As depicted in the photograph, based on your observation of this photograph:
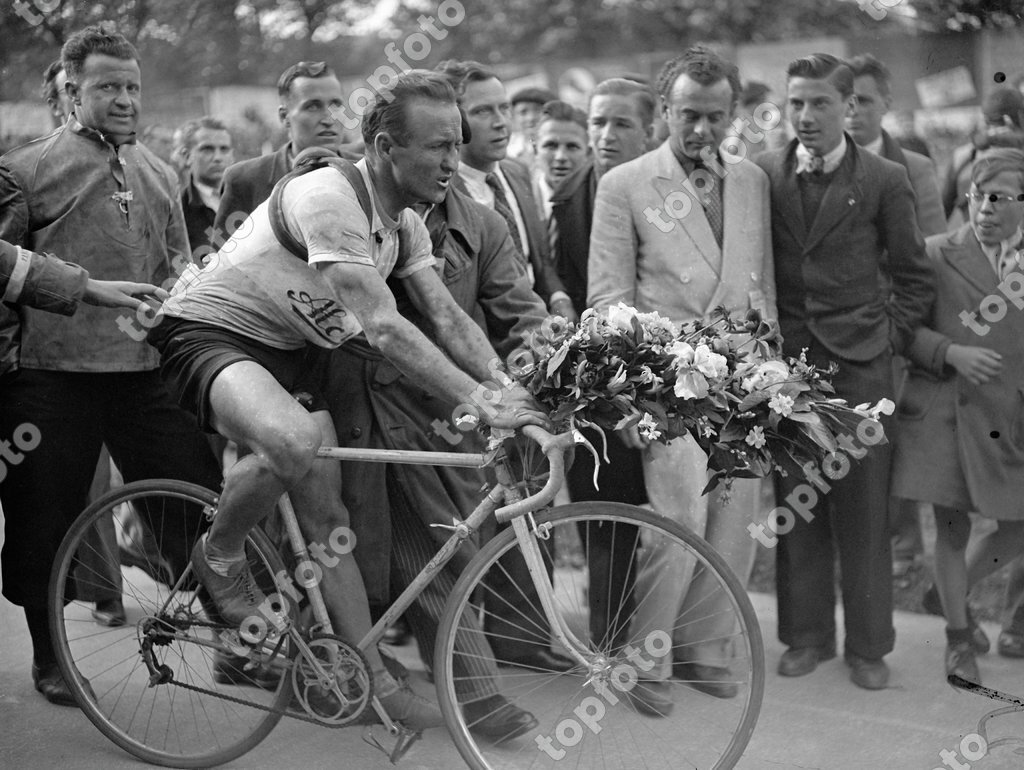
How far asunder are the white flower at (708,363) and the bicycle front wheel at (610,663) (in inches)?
16.4

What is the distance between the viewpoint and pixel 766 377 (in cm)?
345

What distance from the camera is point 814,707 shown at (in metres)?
4.43

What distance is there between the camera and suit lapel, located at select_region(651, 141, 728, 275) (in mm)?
4645

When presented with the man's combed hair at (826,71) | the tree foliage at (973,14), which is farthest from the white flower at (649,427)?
the tree foliage at (973,14)

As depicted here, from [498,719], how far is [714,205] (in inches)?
81.4

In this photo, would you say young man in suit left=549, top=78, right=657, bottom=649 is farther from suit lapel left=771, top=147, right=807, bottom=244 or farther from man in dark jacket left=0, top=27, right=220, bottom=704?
man in dark jacket left=0, top=27, right=220, bottom=704

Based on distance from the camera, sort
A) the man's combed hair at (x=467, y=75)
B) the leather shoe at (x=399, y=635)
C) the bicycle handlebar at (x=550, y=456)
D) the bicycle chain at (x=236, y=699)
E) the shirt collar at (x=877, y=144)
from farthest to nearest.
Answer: the shirt collar at (x=877, y=144) < the leather shoe at (x=399, y=635) < the man's combed hair at (x=467, y=75) < the bicycle chain at (x=236, y=699) < the bicycle handlebar at (x=550, y=456)

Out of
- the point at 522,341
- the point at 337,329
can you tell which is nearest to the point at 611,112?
the point at 522,341

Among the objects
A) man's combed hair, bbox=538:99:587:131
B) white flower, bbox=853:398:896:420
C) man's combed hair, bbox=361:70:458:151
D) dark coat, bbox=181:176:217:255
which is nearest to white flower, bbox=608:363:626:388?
white flower, bbox=853:398:896:420

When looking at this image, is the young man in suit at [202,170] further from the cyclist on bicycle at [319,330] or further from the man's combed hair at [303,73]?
the cyclist on bicycle at [319,330]

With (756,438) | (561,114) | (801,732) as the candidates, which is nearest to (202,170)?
(561,114)

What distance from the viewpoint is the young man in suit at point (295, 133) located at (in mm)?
5004

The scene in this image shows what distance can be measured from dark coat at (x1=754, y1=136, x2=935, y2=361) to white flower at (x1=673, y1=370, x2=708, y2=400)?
1.52m

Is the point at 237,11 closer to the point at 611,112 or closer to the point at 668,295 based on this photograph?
the point at 611,112
